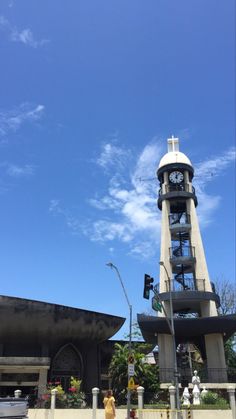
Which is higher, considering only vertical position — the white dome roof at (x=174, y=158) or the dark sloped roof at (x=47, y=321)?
the white dome roof at (x=174, y=158)

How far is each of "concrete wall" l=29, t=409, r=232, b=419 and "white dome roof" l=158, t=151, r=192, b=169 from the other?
88.7ft

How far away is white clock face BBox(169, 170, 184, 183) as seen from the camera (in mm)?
45562

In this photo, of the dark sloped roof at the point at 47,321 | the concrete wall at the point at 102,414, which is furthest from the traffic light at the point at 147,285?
the dark sloped roof at the point at 47,321

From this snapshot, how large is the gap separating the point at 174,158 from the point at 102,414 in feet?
92.5

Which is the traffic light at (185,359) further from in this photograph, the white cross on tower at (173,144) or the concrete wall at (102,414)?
the white cross on tower at (173,144)

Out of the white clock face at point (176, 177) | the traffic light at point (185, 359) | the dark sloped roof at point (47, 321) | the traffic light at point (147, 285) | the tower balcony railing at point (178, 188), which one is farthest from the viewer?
the white clock face at point (176, 177)

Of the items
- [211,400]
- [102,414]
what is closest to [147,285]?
[102,414]

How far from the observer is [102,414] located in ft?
84.1

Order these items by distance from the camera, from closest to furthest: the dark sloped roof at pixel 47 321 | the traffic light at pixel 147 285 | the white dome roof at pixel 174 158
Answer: the traffic light at pixel 147 285 → the dark sloped roof at pixel 47 321 → the white dome roof at pixel 174 158

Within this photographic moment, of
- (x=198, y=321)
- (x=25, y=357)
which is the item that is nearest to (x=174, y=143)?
(x=198, y=321)

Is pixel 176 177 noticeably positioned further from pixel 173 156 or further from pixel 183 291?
pixel 183 291

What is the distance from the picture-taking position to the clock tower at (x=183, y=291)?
121 feet

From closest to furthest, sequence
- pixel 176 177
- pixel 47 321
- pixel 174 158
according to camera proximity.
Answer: pixel 47 321 < pixel 176 177 < pixel 174 158

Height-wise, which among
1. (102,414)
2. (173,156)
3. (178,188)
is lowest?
(102,414)
